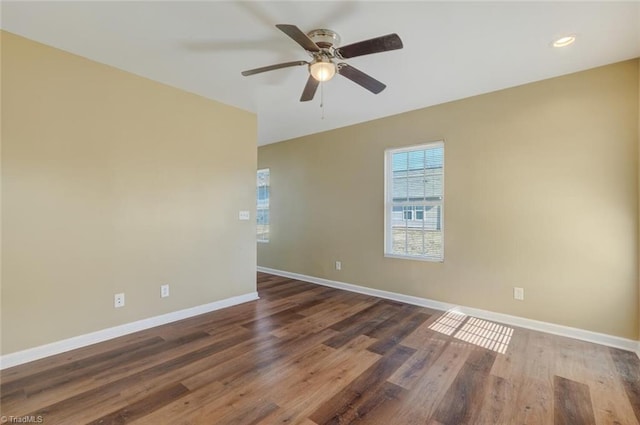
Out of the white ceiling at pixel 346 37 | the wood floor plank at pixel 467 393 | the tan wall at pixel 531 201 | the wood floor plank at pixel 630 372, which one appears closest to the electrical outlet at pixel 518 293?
the tan wall at pixel 531 201

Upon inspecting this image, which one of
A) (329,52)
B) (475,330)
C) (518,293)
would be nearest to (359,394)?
(475,330)

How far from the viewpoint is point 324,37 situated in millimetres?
2174

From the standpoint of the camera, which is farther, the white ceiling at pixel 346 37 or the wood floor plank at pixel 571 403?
the white ceiling at pixel 346 37

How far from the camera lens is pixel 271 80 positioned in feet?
9.80

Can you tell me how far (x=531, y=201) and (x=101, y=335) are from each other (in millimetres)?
4444

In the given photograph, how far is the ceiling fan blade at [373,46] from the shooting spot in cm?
180

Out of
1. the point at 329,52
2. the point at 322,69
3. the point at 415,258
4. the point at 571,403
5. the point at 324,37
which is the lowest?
Result: the point at 571,403

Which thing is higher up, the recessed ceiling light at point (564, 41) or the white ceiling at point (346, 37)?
the white ceiling at point (346, 37)

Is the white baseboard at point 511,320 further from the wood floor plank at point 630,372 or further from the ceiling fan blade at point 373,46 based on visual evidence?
the ceiling fan blade at point 373,46

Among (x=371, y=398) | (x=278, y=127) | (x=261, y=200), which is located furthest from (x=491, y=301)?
(x=261, y=200)

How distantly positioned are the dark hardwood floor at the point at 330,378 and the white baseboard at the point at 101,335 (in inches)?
3.7

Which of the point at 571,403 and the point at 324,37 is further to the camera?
the point at 324,37

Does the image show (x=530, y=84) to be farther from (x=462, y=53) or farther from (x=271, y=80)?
(x=271, y=80)

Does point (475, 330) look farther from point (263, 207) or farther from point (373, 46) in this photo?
point (263, 207)
